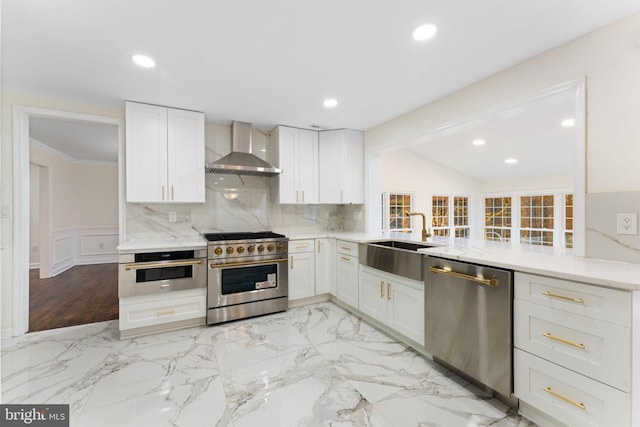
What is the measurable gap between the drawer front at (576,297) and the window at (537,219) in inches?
217

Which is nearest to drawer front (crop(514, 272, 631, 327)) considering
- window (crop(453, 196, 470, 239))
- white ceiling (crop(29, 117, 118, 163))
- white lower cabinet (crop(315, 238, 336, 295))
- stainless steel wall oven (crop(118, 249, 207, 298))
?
white lower cabinet (crop(315, 238, 336, 295))

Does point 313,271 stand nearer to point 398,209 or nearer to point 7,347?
point 7,347

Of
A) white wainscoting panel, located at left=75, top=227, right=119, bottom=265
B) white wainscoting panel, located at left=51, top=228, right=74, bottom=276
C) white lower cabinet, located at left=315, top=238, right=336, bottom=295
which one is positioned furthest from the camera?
white wainscoting panel, located at left=75, top=227, right=119, bottom=265

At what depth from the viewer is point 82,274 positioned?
4.99 m

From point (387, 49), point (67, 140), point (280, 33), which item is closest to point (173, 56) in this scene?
point (280, 33)

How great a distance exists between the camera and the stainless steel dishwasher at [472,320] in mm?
1595

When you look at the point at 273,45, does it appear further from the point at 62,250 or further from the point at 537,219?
the point at 537,219

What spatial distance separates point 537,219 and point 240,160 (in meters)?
6.68

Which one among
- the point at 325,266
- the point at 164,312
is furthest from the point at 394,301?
the point at 164,312

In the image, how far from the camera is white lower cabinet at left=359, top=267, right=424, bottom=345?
2.21 m

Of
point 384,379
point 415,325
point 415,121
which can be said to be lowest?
point 384,379

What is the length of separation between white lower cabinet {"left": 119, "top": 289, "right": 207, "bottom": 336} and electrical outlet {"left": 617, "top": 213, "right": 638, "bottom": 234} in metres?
3.25

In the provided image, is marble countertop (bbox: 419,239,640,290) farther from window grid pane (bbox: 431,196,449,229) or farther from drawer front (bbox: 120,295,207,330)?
window grid pane (bbox: 431,196,449,229)

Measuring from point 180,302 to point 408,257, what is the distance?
7.33 ft
